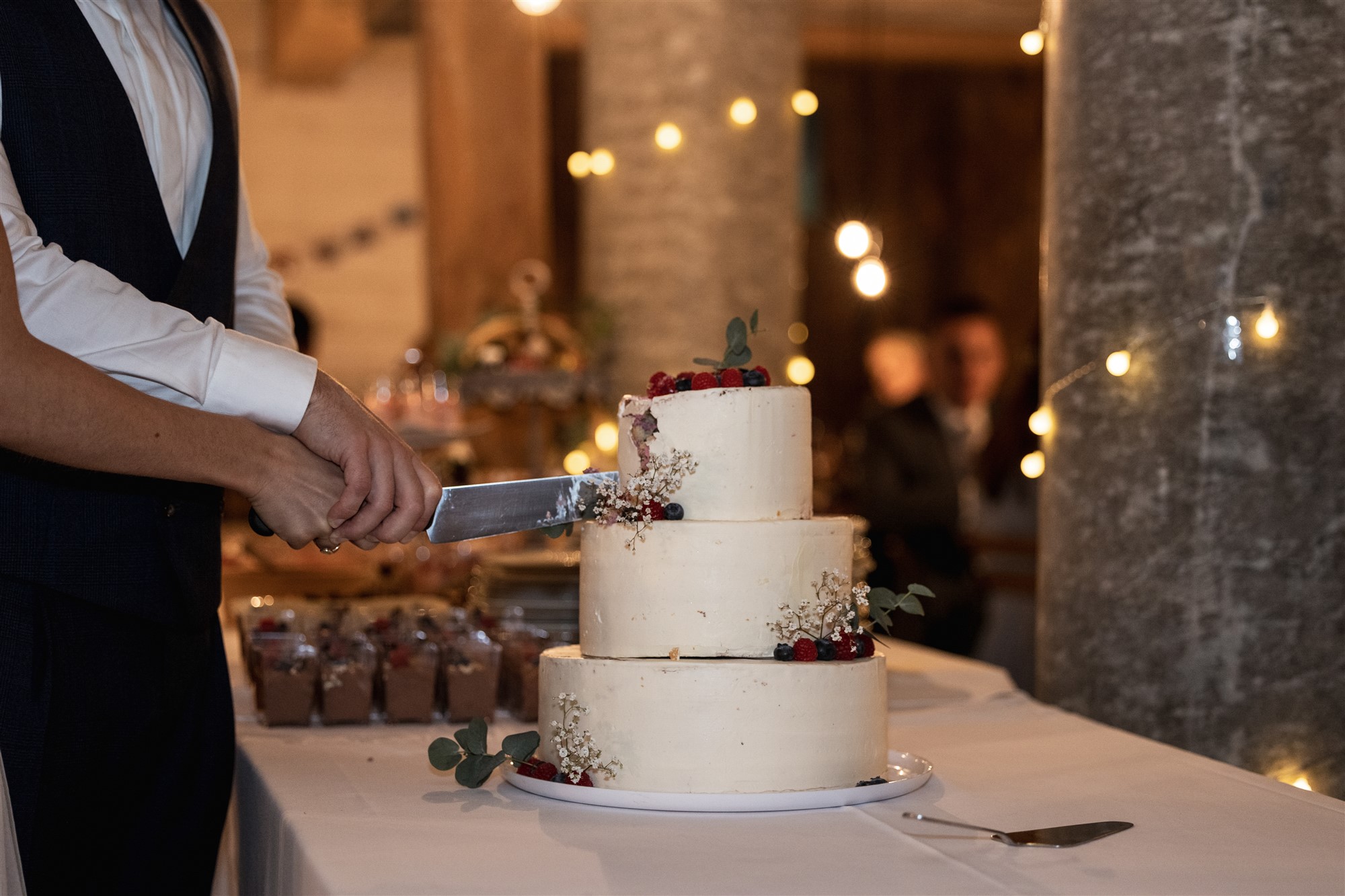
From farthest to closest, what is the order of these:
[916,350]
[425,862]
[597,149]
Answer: [916,350] → [597,149] → [425,862]

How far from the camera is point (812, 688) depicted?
1.66 m

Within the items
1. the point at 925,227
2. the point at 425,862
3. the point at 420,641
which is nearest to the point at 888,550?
the point at 420,641

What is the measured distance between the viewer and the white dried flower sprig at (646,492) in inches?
67.5

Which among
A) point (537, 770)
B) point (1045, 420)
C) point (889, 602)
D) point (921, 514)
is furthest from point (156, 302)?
point (921, 514)

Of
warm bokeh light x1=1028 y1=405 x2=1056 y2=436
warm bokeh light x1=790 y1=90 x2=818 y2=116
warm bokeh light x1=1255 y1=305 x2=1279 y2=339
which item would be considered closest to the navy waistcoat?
warm bokeh light x1=1028 y1=405 x2=1056 y2=436

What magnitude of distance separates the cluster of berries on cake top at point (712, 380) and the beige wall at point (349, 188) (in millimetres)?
8264

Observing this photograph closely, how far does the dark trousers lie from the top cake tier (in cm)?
68

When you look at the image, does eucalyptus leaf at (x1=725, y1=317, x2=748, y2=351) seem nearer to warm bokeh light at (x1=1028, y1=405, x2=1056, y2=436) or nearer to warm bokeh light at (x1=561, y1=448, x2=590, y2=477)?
warm bokeh light at (x1=1028, y1=405, x2=1056, y2=436)

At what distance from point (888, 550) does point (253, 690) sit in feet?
11.4

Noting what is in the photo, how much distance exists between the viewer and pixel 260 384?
5.31 feet

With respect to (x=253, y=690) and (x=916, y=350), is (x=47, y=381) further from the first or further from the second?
(x=916, y=350)

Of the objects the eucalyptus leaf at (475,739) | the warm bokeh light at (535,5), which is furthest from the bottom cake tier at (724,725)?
the warm bokeh light at (535,5)

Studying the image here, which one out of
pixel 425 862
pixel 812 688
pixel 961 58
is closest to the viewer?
pixel 425 862

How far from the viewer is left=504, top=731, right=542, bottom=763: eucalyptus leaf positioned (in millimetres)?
1701
